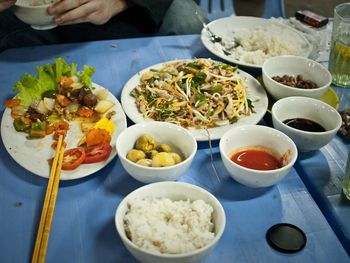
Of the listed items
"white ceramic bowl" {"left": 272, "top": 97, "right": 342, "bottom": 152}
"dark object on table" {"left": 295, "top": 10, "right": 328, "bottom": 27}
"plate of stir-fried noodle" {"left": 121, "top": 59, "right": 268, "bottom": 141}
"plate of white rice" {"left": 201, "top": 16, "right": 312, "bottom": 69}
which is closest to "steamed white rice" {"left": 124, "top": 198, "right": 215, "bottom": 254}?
"plate of stir-fried noodle" {"left": 121, "top": 59, "right": 268, "bottom": 141}

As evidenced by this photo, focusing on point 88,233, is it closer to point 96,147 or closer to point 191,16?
point 96,147

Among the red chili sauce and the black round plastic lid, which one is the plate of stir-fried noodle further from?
the black round plastic lid

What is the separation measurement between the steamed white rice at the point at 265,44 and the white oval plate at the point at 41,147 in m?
0.64

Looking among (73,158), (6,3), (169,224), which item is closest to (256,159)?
(169,224)

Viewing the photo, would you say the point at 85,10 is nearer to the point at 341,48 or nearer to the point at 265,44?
the point at 265,44

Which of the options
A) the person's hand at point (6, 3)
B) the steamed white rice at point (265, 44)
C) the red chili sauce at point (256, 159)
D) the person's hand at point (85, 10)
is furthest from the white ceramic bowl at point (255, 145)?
the person's hand at point (6, 3)

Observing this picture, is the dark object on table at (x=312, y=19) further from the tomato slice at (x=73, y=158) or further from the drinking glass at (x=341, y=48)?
the tomato slice at (x=73, y=158)

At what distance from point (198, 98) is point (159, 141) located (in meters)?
0.24

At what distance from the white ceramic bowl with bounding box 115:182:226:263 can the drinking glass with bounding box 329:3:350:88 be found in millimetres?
937

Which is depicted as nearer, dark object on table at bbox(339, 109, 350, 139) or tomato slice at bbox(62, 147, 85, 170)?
tomato slice at bbox(62, 147, 85, 170)

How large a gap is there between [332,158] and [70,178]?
0.82m

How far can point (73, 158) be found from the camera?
1.29m

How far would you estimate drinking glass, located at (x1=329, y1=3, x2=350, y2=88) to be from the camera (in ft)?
5.46

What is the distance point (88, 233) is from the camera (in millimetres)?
1116
